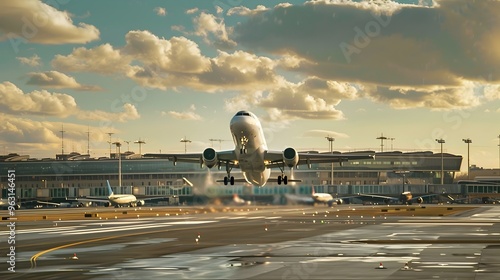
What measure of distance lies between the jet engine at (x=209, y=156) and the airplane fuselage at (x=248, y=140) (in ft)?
7.04

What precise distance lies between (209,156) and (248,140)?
4.93 meters

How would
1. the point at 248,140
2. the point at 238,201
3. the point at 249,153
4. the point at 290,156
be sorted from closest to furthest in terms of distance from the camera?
the point at 248,140, the point at 249,153, the point at 290,156, the point at 238,201

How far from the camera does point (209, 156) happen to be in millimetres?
72062

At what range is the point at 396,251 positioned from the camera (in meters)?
40.8

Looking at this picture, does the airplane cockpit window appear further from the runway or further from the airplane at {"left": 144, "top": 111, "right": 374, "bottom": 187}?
the runway

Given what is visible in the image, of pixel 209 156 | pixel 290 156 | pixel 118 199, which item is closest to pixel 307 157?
pixel 290 156

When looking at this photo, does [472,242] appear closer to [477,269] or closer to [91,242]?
[477,269]

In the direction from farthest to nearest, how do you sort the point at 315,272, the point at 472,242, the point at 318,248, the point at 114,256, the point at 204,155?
1. the point at 204,155
2. the point at 472,242
3. the point at 318,248
4. the point at 114,256
5. the point at 315,272

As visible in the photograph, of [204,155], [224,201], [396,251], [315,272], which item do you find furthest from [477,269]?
[224,201]

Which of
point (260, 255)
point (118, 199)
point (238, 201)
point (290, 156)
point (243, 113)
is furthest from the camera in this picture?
point (118, 199)

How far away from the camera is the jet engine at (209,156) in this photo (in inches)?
2832

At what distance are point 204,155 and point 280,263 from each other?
38.3m

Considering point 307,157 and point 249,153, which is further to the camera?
point 307,157

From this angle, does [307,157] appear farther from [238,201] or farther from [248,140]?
[238,201]
